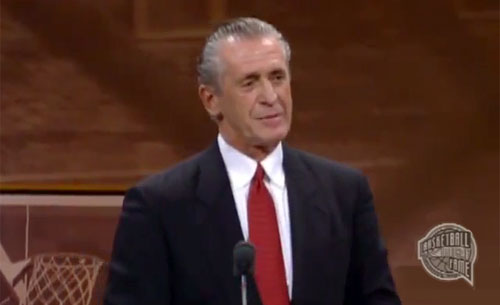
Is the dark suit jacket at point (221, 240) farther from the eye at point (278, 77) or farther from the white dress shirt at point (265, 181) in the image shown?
the eye at point (278, 77)

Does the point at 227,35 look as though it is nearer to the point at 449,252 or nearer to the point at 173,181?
the point at 173,181

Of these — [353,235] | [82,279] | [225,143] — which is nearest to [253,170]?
[225,143]

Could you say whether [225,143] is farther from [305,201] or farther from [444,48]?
[444,48]

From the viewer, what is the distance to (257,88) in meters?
1.93

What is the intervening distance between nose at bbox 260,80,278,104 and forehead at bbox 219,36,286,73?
0.03 meters

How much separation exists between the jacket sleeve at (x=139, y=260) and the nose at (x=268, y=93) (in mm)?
259

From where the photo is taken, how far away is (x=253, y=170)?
1.97 metres

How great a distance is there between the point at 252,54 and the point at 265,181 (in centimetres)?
22

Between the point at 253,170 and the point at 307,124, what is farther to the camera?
the point at 307,124

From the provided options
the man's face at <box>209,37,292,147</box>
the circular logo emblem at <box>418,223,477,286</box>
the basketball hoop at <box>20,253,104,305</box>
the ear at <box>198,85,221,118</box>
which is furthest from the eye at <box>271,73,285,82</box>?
the circular logo emblem at <box>418,223,477,286</box>

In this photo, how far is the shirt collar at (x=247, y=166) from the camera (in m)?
1.98

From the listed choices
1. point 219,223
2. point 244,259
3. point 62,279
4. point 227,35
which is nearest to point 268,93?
point 227,35

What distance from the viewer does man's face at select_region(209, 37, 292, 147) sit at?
1.92 metres

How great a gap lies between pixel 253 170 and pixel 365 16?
1.49 m
